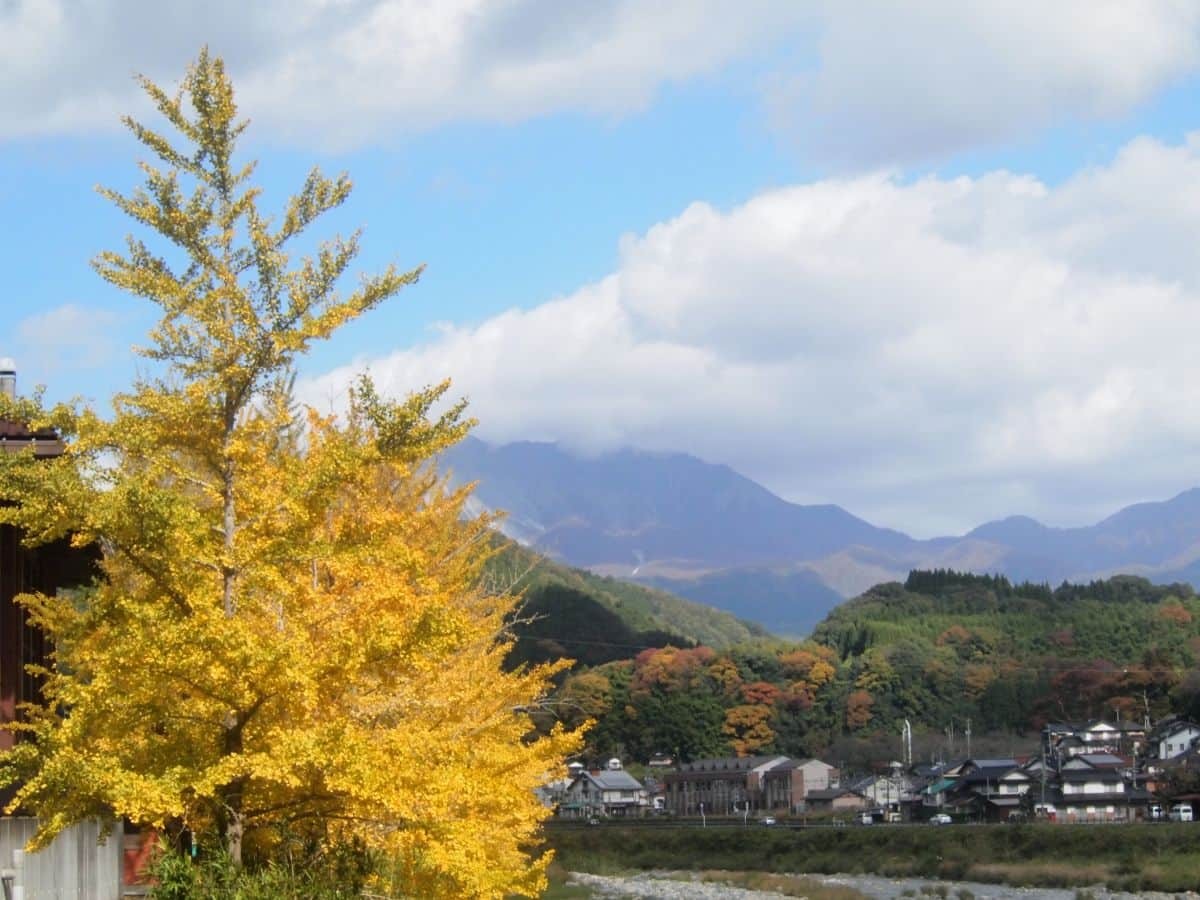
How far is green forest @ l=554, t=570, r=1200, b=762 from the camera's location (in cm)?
11319

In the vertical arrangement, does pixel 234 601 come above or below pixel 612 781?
above

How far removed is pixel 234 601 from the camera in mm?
12258

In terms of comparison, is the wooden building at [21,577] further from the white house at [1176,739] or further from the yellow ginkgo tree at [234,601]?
the white house at [1176,739]

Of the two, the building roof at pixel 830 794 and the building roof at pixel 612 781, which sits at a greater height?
the building roof at pixel 612 781

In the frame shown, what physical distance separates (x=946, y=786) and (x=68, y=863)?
287ft

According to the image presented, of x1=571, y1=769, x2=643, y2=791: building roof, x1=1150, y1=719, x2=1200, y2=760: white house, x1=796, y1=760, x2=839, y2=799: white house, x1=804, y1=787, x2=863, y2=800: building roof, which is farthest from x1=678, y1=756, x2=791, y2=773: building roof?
x1=1150, y1=719, x2=1200, y2=760: white house

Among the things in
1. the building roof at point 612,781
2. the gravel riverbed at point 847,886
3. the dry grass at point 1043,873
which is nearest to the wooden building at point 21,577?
the gravel riverbed at point 847,886

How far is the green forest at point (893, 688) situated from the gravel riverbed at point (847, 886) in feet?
110

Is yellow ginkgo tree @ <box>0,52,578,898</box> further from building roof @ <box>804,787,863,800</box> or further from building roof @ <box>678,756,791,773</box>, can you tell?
building roof @ <box>678,756,791,773</box>

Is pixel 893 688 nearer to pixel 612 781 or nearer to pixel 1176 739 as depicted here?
pixel 612 781

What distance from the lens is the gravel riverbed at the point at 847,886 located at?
5616 cm

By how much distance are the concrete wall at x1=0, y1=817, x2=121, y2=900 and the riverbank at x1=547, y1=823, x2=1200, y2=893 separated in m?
50.8

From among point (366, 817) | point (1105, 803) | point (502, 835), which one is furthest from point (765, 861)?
point (366, 817)

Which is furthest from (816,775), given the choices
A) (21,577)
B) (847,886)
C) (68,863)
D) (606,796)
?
(68,863)
